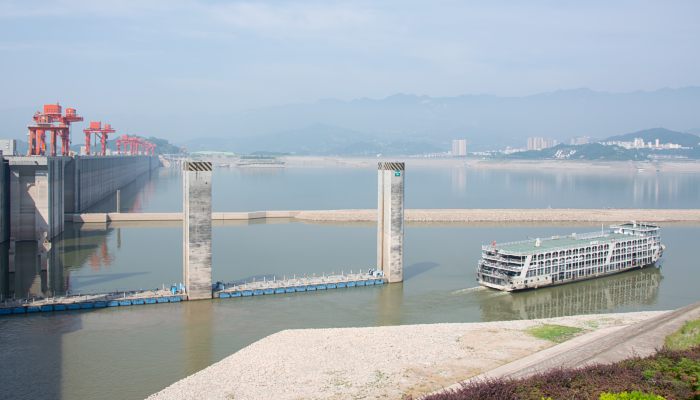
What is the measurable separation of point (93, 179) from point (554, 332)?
195 ft

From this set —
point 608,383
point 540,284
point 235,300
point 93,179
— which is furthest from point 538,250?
point 93,179

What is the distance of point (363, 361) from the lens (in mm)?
21266

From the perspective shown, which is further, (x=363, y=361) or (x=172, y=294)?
(x=172, y=294)

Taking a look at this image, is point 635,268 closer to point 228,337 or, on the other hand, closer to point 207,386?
point 228,337

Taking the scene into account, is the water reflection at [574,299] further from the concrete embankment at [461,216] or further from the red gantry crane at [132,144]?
the red gantry crane at [132,144]

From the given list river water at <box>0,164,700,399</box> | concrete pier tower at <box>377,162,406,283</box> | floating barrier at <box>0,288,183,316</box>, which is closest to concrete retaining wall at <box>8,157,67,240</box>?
river water at <box>0,164,700,399</box>

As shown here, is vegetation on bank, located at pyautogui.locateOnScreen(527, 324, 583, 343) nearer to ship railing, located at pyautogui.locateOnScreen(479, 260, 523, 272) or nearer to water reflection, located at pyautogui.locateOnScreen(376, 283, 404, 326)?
water reflection, located at pyautogui.locateOnScreen(376, 283, 404, 326)

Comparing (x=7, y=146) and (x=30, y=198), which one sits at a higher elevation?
(x=7, y=146)

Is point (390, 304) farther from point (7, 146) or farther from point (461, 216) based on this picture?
point (7, 146)

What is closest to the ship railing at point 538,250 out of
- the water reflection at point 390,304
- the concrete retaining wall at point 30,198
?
the water reflection at point 390,304

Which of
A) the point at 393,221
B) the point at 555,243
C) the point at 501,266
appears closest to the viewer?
the point at 501,266

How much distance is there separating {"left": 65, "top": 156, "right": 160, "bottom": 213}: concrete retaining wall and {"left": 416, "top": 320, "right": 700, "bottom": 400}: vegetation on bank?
53.6 m

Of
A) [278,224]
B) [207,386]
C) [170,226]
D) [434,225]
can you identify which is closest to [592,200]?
[434,225]

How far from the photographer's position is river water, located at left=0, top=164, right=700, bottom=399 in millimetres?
21734
